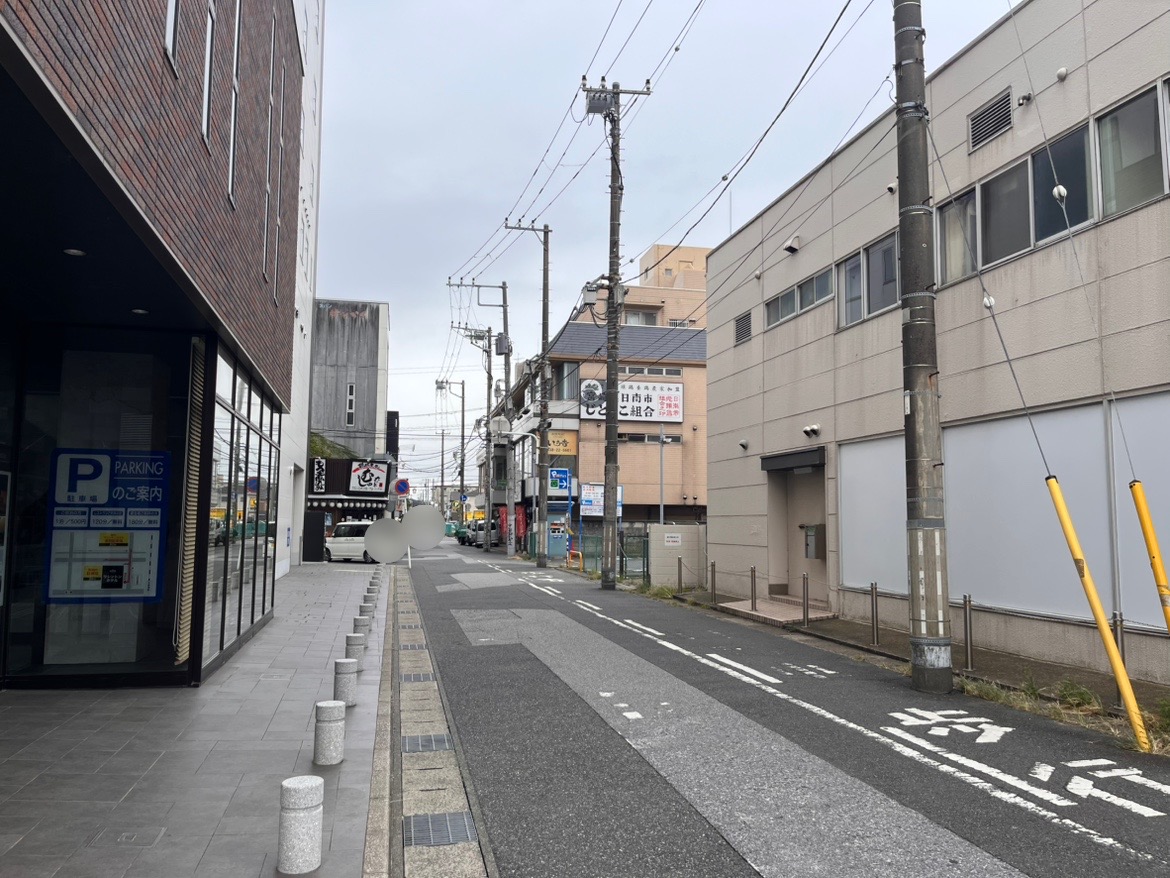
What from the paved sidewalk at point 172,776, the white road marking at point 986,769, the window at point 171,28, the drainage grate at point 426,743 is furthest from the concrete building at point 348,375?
the white road marking at point 986,769

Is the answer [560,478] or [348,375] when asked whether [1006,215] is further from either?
[348,375]

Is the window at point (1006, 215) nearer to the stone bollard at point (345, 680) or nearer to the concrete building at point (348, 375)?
the stone bollard at point (345, 680)

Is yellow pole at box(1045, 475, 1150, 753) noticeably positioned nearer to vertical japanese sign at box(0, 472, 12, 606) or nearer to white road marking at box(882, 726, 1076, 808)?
white road marking at box(882, 726, 1076, 808)

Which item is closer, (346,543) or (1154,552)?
(1154,552)

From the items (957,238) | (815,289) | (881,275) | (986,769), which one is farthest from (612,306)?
(986,769)

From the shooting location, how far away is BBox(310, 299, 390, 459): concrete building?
168 feet

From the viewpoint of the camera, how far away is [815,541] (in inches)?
683

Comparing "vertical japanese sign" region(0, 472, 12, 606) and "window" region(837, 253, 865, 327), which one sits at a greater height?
"window" region(837, 253, 865, 327)

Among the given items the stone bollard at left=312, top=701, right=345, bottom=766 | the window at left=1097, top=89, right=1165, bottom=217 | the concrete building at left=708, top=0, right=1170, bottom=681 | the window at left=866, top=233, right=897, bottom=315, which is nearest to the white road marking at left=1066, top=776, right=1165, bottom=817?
the concrete building at left=708, top=0, right=1170, bottom=681

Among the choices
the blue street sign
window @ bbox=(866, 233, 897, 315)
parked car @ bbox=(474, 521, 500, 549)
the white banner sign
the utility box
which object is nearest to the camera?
window @ bbox=(866, 233, 897, 315)

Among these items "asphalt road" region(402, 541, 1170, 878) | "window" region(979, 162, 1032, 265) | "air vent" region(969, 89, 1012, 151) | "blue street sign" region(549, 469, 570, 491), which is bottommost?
"asphalt road" region(402, 541, 1170, 878)

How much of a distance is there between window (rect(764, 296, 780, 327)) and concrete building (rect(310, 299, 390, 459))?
3563cm

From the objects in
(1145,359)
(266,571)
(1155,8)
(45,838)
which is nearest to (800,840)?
(45,838)

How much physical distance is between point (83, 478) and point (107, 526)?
558 millimetres
